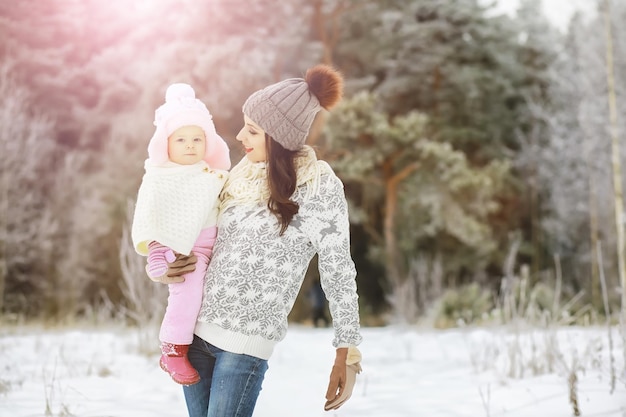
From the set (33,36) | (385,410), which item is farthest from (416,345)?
(33,36)

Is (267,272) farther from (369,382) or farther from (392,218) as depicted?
(392,218)

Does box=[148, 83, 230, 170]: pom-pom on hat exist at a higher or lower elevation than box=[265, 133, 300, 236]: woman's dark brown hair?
higher

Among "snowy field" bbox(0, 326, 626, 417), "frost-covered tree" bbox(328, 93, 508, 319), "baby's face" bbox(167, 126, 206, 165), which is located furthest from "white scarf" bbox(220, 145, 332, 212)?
"frost-covered tree" bbox(328, 93, 508, 319)

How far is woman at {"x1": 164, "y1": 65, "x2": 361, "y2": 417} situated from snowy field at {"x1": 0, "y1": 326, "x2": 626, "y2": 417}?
1452mm

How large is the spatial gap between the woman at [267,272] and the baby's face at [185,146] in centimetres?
16

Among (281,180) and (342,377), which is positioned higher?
(281,180)

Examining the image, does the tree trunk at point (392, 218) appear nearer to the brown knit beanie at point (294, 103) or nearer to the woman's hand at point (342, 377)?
the brown knit beanie at point (294, 103)

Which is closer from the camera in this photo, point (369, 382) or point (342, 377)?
point (342, 377)

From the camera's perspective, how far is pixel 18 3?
1404 centimetres

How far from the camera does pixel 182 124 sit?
2.24 meters

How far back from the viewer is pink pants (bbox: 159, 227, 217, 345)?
2.08 meters

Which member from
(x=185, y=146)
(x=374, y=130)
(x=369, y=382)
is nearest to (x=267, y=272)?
(x=185, y=146)

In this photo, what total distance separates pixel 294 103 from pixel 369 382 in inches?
137

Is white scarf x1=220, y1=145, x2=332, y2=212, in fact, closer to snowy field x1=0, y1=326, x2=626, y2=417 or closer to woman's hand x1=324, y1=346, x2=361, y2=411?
woman's hand x1=324, y1=346, x2=361, y2=411
